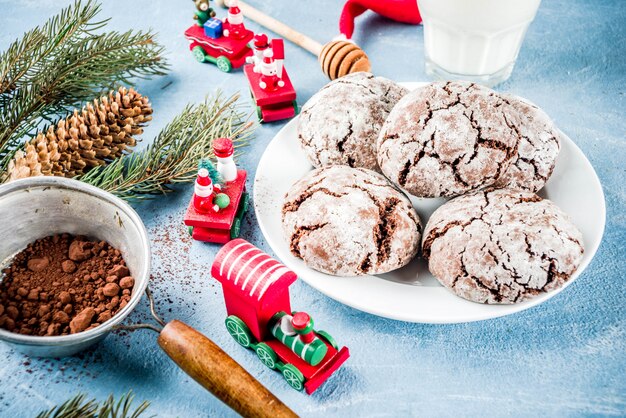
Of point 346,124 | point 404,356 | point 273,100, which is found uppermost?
point 346,124

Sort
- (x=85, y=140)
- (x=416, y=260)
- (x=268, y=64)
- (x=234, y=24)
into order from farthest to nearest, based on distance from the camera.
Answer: (x=234, y=24) → (x=268, y=64) → (x=85, y=140) → (x=416, y=260)

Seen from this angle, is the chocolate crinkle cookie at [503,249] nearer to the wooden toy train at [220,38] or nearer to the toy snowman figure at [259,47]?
the toy snowman figure at [259,47]

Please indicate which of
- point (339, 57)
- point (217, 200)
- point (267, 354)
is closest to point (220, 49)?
point (339, 57)

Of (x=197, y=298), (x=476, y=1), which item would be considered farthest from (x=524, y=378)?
(x=476, y=1)

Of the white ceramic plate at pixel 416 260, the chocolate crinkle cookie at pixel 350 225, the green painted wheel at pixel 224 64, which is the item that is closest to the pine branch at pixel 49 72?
the green painted wheel at pixel 224 64

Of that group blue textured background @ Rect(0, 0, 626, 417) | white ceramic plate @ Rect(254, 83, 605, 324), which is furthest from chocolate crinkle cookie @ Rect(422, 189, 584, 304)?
blue textured background @ Rect(0, 0, 626, 417)

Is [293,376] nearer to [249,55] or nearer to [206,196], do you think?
[206,196]

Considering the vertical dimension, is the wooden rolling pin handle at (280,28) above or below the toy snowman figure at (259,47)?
below
